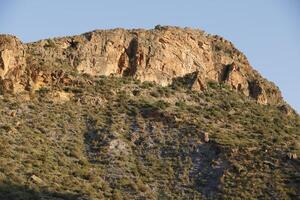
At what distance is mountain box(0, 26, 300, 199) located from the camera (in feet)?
159

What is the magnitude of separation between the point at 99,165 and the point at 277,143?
12887 mm

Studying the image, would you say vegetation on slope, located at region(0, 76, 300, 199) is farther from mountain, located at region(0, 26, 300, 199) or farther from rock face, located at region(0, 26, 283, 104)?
rock face, located at region(0, 26, 283, 104)

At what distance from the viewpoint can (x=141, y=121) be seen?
57.7m

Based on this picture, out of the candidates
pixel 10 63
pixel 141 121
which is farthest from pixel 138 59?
pixel 10 63

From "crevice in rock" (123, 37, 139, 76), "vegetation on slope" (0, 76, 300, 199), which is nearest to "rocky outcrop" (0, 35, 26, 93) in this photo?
"vegetation on slope" (0, 76, 300, 199)

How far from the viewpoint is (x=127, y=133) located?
5581 centimetres

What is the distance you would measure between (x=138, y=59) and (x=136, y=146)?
44.8 ft

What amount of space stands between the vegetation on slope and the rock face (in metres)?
1.38

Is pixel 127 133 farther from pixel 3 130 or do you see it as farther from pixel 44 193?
pixel 44 193

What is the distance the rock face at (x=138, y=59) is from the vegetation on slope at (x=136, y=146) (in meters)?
1.38

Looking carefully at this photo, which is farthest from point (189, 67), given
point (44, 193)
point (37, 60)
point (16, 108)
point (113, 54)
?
point (44, 193)

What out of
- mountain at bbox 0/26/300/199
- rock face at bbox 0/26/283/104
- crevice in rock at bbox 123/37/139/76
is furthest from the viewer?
crevice in rock at bbox 123/37/139/76

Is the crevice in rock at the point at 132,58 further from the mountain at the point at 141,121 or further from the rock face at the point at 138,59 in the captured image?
the mountain at the point at 141,121

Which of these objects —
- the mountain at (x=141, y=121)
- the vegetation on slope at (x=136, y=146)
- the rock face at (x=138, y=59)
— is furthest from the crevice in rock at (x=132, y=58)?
the vegetation on slope at (x=136, y=146)
